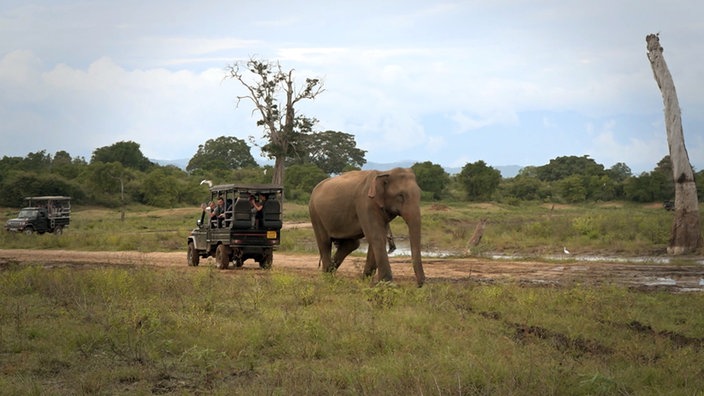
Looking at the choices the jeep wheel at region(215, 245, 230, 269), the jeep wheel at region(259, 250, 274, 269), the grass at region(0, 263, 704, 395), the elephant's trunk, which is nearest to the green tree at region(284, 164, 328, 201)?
the jeep wheel at region(259, 250, 274, 269)

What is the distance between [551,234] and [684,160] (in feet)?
31.8

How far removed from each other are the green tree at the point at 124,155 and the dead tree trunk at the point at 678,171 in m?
82.5

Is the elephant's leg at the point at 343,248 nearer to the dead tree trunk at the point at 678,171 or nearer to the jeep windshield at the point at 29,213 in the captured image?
the dead tree trunk at the point at 678,171

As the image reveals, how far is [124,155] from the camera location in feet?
343

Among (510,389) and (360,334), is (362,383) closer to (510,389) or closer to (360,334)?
(510,389)

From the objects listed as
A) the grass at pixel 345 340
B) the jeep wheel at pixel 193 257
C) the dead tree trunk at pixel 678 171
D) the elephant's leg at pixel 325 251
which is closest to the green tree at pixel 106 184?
the jeep wheel at pixel 193 257

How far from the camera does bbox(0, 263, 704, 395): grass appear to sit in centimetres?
909

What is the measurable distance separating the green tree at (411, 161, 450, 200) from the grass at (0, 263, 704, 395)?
7412 cm

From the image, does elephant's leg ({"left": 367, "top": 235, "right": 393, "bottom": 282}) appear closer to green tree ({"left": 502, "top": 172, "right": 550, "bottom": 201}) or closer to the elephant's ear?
the elephant's ear

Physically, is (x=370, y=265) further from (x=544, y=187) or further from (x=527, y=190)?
(x=544, y=187)

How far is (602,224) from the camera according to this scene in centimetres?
3794

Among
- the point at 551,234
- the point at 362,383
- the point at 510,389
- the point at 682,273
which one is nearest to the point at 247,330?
the point at 362,383

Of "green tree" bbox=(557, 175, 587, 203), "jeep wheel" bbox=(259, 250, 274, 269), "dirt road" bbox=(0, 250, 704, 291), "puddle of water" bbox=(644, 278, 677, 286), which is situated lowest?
"puddle of water" bbox=(644, 278, 677, 286)

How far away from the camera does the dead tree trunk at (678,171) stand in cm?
2809
